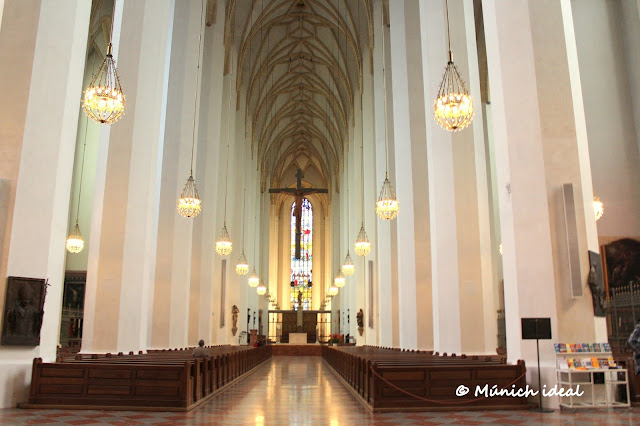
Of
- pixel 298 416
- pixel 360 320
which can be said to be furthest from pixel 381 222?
pixel 298 416

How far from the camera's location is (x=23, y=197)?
8031 mm

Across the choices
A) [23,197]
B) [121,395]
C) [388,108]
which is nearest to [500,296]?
[388,108]

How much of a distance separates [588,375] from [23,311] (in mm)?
7995

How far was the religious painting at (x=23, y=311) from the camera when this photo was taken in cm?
774

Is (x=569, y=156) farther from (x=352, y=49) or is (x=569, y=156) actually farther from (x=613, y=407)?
(x=352, y=49)

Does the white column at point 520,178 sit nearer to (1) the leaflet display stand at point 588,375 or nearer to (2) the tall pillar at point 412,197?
(1) the leaflet display stand at point 588,375

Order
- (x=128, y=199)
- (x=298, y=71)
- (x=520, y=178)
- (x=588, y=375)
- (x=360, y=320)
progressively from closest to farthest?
(x=588, y=375) → (x=520, y=178) → (x=128, y=199) → (x=360, y=320) → (x=298, y=71)

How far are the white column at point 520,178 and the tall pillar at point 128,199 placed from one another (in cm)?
751

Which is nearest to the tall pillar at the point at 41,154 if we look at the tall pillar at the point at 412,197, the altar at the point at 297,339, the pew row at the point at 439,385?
the pew row at the point at 439,385

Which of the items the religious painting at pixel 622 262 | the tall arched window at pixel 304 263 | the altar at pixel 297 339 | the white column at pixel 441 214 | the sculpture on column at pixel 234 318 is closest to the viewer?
the white column at pixel 441 214

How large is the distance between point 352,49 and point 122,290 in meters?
21.4

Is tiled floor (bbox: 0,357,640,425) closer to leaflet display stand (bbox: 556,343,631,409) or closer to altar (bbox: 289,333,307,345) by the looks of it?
leaflet display stand (bbox: 556,343,631,409)

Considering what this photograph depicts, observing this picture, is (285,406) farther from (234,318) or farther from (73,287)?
(234,318)

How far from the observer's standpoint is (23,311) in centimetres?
785
